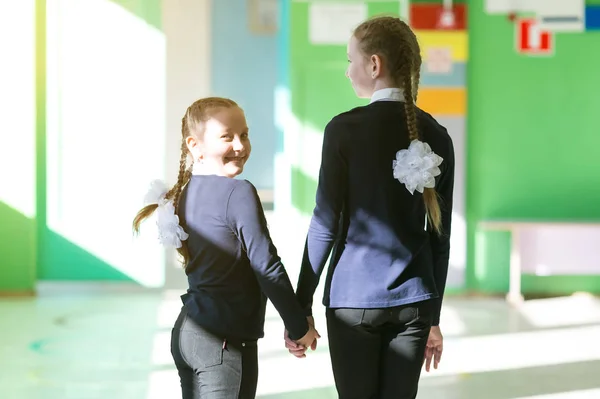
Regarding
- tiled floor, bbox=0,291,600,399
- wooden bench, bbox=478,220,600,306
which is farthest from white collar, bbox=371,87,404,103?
wooden bench, bbox=478,220,600,306

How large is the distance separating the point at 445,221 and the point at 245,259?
44 cm

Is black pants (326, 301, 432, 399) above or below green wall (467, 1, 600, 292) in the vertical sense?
below

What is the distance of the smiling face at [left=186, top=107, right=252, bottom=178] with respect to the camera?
1.81m

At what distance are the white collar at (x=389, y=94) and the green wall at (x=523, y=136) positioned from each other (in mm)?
3894

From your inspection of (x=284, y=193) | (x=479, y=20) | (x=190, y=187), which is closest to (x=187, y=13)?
(x=284, y=193)

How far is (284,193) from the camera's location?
5.60m

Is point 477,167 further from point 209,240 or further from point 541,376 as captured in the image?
point 209,240

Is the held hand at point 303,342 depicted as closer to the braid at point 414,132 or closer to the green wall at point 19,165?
the braid at point 414,132

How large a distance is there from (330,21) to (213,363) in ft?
12.8

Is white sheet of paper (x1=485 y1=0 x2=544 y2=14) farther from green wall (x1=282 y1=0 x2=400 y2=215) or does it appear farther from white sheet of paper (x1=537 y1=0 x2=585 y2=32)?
green wall (x1=282 y1=0 x2=400 y2=215)

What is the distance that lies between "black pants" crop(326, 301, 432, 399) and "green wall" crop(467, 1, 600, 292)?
3.93 m

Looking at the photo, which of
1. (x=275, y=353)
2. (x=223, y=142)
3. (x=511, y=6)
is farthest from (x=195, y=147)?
(x=511, y=6)

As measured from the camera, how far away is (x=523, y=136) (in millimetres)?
5551

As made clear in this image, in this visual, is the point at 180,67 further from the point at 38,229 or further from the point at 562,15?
the point at 562,15
